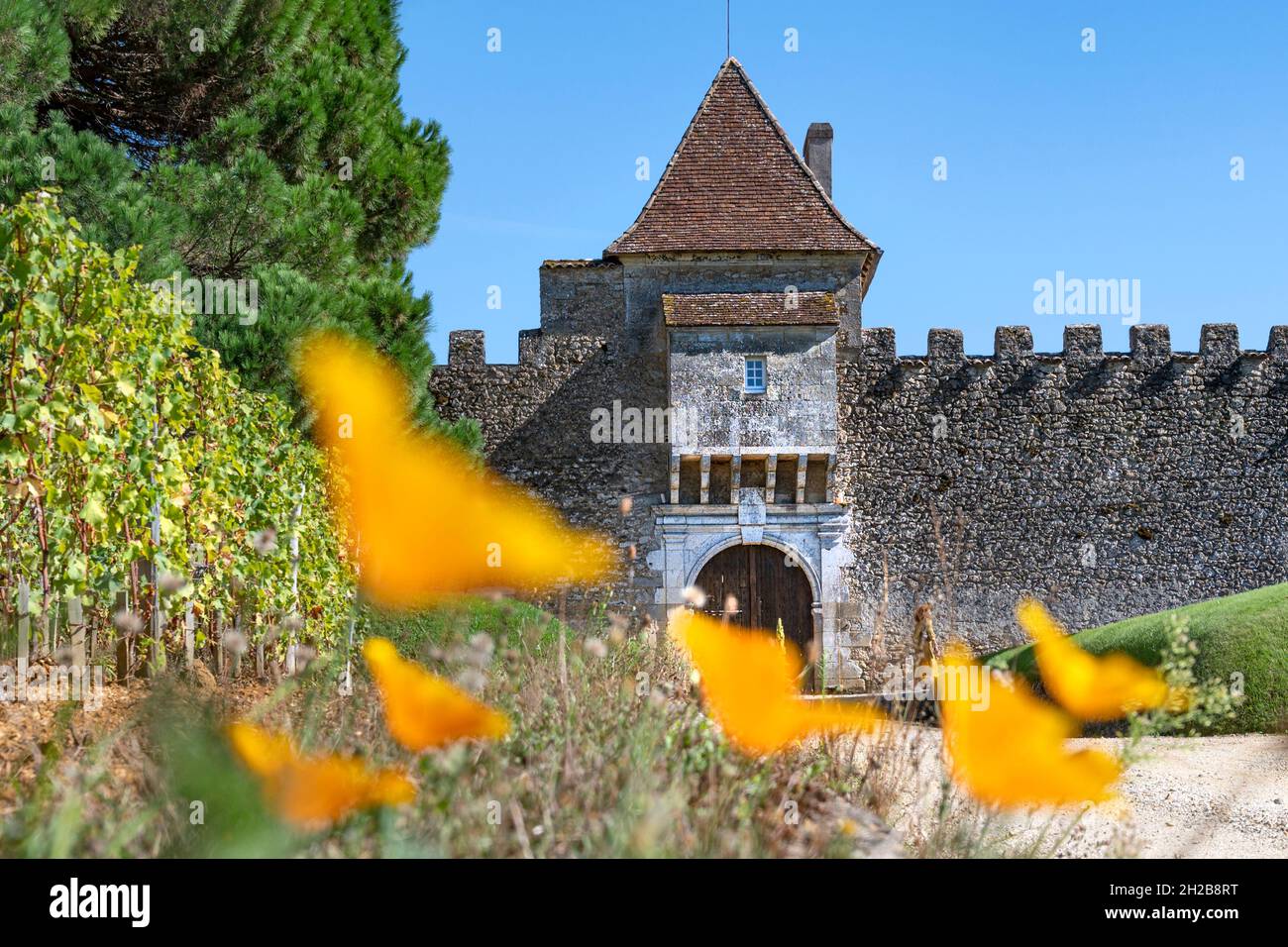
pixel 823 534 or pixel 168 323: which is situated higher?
pixel 168 323

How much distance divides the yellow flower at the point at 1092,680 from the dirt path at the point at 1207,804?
105 centimetres

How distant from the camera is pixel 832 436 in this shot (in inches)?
547

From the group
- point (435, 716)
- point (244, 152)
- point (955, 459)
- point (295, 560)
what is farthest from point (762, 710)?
point (955, 459)

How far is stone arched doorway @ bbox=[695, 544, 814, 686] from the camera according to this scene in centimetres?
1416

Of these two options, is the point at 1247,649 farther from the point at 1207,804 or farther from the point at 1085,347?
the point at 1085,347

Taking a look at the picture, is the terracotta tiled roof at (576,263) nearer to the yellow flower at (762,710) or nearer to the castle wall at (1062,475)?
the castle wall at (1062,475)

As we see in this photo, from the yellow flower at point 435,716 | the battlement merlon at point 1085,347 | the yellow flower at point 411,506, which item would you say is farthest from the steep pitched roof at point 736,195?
the yellow flower at point 435,716

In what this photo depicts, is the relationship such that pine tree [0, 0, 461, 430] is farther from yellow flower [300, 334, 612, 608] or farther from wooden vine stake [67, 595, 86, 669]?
wooden vine stake [67, 595, 86, 669]

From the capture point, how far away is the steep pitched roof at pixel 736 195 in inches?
554

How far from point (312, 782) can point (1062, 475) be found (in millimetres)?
13584
